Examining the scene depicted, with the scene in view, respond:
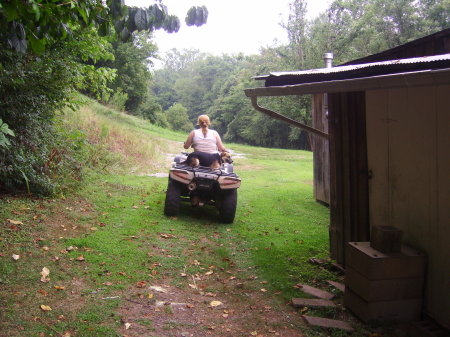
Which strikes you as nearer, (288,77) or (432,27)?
(288,77)

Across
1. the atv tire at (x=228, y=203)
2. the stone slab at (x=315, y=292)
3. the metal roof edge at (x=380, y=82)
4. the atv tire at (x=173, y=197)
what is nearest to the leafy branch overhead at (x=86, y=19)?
the metal roof edge at (x=380, y=82)

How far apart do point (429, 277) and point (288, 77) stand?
7.75ft

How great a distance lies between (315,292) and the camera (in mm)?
4793

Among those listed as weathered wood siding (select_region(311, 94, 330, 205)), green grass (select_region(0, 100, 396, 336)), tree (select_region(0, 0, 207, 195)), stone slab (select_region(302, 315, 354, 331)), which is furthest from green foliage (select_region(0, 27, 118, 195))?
weathered wood siding (select_region(311, 94, 330, 205))

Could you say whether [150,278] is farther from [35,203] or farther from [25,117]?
[25,117]

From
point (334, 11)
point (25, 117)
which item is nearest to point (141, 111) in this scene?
point (334, 11)

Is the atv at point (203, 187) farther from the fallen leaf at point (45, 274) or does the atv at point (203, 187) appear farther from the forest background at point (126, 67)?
the fallen leaf at point (45, 274)

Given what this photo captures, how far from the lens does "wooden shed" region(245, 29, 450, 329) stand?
365 centimetres

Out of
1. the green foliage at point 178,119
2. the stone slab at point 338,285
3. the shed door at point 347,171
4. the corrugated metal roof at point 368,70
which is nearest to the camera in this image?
the corrugated metal roof at point 368,70

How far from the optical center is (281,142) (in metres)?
55.2

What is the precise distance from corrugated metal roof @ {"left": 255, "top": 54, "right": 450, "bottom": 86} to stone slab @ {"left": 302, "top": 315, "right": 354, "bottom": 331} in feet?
7.28

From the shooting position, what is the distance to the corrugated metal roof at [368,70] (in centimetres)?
335

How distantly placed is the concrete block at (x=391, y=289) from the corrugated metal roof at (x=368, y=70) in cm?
180

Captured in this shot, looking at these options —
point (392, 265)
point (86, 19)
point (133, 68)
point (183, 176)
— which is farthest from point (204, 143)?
point (133, 68)
